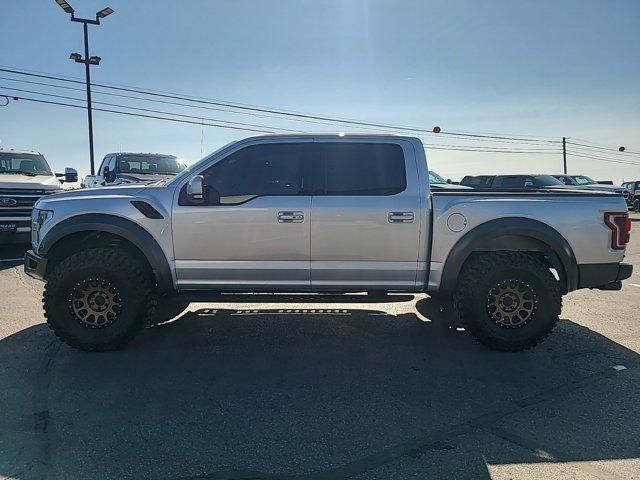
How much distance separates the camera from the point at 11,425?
2.92m

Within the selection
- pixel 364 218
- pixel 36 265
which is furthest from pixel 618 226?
pixel 36 265

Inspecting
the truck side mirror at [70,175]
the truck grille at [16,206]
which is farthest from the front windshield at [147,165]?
the truck grille at [16,206]

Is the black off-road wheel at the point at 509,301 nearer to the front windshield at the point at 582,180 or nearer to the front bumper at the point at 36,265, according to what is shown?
the front bumper at the point at 36,265

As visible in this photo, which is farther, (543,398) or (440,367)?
(440,367)

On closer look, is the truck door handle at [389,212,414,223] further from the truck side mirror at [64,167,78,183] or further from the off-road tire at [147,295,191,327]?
the truck side mirror at [64,167,78,183]

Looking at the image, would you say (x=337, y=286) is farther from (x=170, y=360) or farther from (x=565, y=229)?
(x=565, y=229)

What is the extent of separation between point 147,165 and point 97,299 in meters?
8.26

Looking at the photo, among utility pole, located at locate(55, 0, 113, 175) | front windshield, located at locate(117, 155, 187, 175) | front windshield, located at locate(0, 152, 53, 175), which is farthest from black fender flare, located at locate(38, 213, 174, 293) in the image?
utility pole, located at locate(55, 0, 113, 175)

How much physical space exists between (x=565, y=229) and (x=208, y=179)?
3.39 metres

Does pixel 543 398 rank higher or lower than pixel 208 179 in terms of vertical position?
lower

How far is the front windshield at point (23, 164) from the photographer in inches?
404

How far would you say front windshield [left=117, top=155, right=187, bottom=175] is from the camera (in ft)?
37.8

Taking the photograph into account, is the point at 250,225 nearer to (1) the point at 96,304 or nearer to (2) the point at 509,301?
(1) the point at 96,304

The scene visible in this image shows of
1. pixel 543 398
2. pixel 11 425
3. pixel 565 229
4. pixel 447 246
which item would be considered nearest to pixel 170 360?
pixel 11 425
